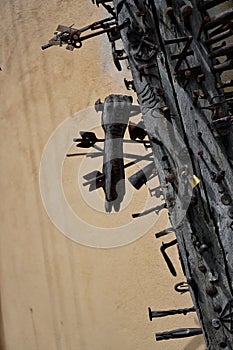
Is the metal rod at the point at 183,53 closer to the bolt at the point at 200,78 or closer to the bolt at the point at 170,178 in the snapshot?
the bolt at the point at 200,78

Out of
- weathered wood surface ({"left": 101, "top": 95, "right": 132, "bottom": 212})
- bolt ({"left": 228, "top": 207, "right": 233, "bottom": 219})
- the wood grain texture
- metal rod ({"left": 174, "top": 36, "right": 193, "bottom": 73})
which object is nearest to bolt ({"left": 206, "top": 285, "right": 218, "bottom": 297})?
bolt ({"left": 228, "top": 207, "right": 233, "bottom": 219})

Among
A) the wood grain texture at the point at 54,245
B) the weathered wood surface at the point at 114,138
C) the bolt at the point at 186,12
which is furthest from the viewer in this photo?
the wood grain texture at the point at 54,245

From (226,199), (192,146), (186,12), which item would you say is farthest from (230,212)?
(186,12)

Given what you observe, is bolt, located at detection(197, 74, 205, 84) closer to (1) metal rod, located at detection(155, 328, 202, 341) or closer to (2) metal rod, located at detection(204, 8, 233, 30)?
(2) metal rod, located at detection(204, 8, 233, 30)

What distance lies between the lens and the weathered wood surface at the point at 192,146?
841 mm

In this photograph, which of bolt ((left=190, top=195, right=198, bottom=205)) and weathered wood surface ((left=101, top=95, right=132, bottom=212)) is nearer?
bolt ((left=190, top=195, right=198, bottom=205))

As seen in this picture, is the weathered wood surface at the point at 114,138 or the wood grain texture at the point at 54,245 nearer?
the weathered wood surface at the point at 114,138

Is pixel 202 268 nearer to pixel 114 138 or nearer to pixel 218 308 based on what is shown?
pixel 218 308

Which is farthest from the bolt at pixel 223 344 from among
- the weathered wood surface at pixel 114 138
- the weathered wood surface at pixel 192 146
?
the weathered wood surface at pixel 114 138

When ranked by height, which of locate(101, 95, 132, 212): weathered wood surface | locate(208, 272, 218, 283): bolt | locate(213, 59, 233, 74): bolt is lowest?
locate(208, 272, 218, 283): bolt

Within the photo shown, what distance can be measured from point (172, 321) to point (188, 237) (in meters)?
0.82

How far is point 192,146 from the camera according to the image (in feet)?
2.82

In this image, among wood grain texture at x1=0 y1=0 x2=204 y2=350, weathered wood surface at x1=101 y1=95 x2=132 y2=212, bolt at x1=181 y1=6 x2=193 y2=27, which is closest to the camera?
bolt at x1=181 y1=6 x2=193 y2=27

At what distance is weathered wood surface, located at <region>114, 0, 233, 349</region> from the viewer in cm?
84
